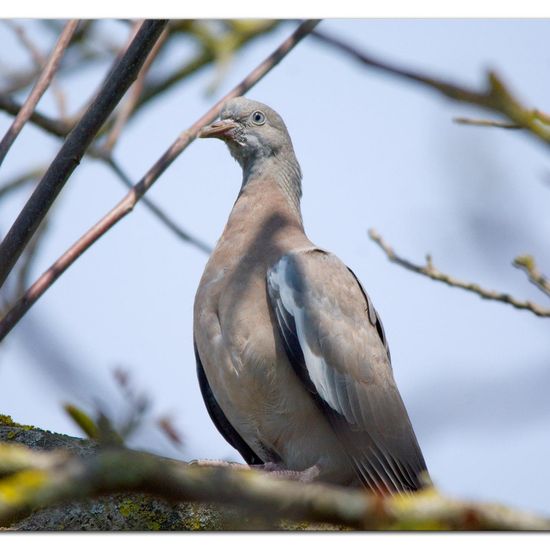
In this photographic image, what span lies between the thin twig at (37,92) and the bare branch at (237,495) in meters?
1.92

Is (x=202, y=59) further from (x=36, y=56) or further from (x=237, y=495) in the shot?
(x=237, y=495)

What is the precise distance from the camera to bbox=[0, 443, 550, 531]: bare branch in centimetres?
114

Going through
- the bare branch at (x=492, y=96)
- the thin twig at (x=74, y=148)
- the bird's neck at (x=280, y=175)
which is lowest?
the bare branch at (x=492, y=96)

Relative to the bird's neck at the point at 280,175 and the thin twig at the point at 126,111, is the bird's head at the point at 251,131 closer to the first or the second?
the bird's neck at the point at 280,175

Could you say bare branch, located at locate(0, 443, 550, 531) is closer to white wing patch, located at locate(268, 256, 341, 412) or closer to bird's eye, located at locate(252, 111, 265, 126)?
white wing patch, located at locate(268, 256, 341, 412)

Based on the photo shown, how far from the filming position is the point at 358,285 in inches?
159

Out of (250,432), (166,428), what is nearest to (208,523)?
(166,428)

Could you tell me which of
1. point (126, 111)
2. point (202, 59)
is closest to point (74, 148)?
point (126, 111)

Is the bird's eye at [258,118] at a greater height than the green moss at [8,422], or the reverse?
the bird's eye at [258,118]

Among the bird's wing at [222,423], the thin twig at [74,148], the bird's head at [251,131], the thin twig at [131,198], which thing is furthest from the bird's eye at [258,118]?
the thin twig at [74,148]

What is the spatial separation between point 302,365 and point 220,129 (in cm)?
137

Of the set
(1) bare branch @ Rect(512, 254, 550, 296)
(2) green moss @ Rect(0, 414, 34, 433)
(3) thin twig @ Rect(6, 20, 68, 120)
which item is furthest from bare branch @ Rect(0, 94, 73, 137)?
(1) bare branch @ Rect(512, 254, 550, 296)

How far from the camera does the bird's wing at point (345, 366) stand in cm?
364

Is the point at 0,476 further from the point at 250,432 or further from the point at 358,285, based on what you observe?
the point at 358,285
